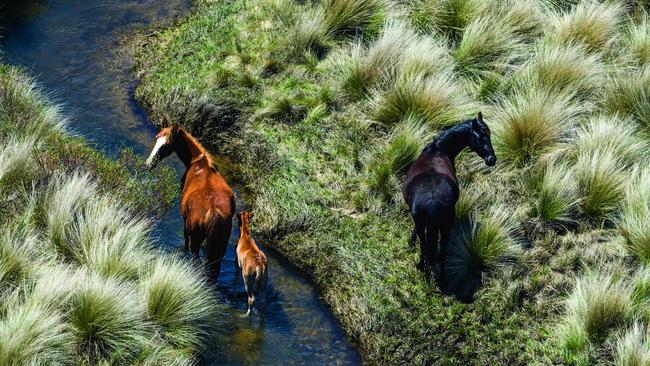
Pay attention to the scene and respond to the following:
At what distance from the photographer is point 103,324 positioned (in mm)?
8602

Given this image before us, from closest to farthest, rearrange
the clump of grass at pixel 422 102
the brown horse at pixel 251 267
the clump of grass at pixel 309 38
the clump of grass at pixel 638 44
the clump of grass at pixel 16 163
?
the brown horse at pixel 251 267 < the clump of grass at pixel 16 163 < the clump of grass at pixel 422 102 < the clump of grass at pixel 638 44 < the clump of grass at pixel 309 38

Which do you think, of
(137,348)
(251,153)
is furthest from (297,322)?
(251,153)

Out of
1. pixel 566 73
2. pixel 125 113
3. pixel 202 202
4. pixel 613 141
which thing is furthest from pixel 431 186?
pixel 125 113

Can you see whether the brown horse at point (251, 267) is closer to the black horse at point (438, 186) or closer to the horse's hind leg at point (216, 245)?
the horse's hind leg at point (216, 245)

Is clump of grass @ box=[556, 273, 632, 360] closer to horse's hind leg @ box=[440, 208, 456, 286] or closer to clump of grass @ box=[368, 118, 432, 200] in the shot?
horse's hind leg @ box=[440, 208, 456, 286]

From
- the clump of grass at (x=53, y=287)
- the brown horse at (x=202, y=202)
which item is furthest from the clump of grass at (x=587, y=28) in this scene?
the clump of grass at (x=53, y=287)

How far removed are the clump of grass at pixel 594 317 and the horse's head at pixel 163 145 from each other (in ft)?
16.7

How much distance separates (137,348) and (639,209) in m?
6.05

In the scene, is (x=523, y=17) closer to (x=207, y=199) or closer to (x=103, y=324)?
(x=207, y=199)

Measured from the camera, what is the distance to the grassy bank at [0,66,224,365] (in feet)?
27.8

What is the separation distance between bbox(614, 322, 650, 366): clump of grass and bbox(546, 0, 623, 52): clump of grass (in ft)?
17.2

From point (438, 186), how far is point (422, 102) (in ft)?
8.67

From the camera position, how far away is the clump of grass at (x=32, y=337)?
793 cm

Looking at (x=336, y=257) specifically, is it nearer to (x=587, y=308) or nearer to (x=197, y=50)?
(x=587, y=308)
